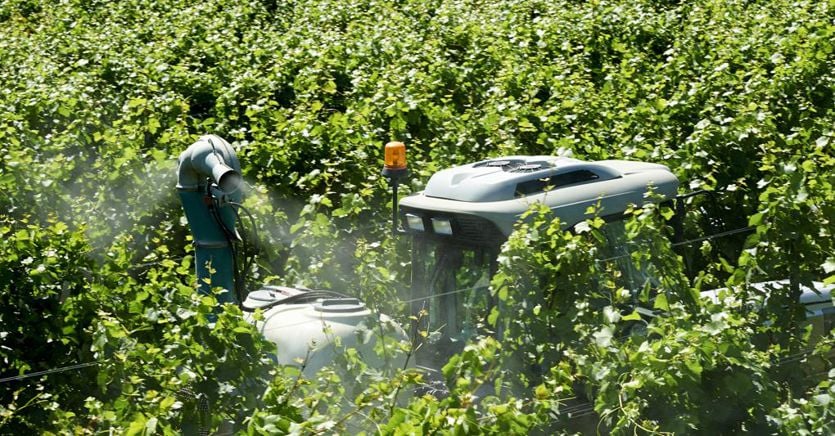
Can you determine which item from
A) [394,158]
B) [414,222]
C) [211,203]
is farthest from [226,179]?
[414,222]

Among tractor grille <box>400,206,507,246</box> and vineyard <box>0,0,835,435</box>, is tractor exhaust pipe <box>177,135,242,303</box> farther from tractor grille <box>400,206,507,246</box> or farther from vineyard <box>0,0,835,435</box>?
tractor grille <box>400,206,507,246</box>

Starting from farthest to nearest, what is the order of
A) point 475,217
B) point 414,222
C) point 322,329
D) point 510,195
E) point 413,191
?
point 413,191 → point 414,222 → point 510,195 → point 475,217 → point 322,329

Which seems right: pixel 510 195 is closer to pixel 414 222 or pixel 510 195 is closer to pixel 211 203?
pixel 414 222

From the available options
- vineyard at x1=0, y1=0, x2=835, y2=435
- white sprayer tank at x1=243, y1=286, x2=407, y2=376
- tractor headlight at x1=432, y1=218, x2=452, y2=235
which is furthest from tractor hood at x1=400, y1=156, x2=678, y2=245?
white sprayer tank at x1=243, y1=286, x2=407, y2=376

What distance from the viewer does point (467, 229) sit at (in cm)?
600

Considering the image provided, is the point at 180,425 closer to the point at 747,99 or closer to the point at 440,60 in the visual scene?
the point at 747,99

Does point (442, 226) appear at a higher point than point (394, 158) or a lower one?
lower

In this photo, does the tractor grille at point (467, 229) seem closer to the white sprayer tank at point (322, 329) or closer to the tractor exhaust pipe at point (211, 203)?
the white sprayer tank at point (322, 329)

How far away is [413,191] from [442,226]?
280 centimetres

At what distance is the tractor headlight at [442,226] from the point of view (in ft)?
20.0

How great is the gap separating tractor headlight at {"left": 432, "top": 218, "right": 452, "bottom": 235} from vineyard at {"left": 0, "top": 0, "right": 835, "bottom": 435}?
489mm

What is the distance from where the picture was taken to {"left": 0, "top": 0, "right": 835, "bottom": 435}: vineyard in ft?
16.2

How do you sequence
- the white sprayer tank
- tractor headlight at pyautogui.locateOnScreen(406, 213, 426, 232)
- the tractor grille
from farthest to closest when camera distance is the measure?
1. tractor headlight at pyautogui.locateOnScreen(406, 213, 426, 232)
2. the tractor grille
3. the white sprayer tank

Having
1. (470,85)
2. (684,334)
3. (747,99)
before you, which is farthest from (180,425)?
(470,85)
